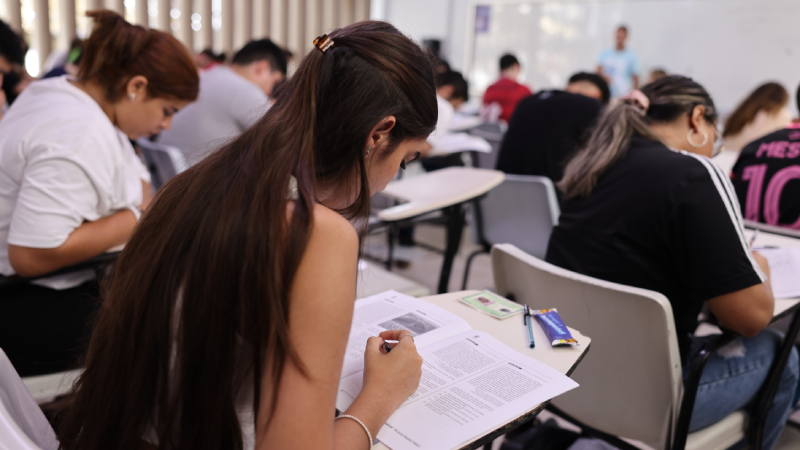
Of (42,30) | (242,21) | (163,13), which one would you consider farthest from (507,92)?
(42,30)

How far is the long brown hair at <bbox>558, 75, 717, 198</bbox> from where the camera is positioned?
1415 mm

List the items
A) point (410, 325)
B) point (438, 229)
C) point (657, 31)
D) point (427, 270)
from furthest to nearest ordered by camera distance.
Result: point (657, 31)
point (438, 229)
point (427, 270)
point (410, 325)

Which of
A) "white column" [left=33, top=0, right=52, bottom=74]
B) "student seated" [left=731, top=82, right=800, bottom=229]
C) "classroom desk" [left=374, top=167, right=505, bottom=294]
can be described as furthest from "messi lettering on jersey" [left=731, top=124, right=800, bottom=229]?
"white column" [left=33, top=0, right=52, bottom=74]

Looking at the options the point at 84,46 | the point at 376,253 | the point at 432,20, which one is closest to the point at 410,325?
the point at 84,46

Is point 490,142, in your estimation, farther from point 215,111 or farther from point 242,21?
point 242,21

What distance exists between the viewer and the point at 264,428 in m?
0.61

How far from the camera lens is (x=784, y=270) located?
1408mm

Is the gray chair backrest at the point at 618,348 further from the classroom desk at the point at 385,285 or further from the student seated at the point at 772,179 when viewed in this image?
the student seated at the point at 772,179

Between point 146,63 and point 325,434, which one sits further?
point 146,63

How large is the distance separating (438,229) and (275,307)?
13.1 feet

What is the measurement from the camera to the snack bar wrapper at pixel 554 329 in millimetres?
934

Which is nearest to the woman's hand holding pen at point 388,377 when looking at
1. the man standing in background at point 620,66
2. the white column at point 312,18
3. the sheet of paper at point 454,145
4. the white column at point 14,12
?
the sheet of paper at point 454,145

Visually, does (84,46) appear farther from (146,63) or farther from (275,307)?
(275,307)

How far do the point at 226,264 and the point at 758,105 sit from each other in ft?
10.2
